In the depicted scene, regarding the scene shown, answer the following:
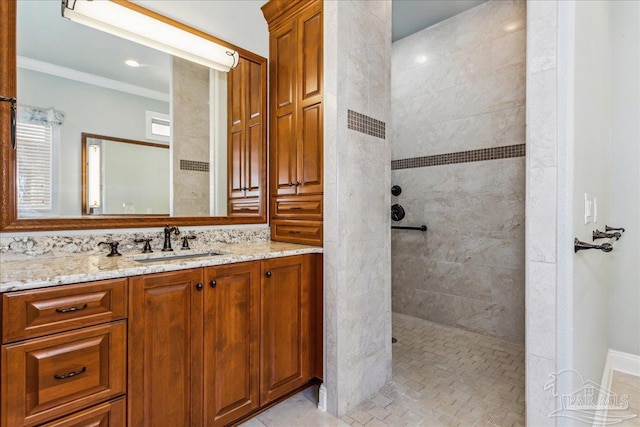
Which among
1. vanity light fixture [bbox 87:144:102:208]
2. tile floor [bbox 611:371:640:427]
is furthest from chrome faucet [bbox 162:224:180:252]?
tile floor [bbox 611:371:640:427]

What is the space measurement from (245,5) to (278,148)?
1073 millimetres

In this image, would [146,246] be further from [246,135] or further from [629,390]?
[629,390]

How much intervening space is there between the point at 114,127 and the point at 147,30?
2.00 ft

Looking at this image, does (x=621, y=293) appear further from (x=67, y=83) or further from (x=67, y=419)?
(x=67, y=83)

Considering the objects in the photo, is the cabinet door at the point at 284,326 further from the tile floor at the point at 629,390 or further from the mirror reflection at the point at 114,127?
the tile floor at the point at 629,390

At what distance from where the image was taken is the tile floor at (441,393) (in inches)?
66.8

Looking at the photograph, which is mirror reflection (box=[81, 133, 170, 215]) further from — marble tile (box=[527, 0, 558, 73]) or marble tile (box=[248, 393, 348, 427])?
marble tile (box=[527, 0, 558, 73])

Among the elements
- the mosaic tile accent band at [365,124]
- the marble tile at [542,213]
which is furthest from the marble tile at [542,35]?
the mosaic tile accent band at [365,124]

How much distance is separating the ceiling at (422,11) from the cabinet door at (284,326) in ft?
8.64

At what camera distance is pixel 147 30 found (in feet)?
5.87

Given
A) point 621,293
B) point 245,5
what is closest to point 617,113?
point 621,293

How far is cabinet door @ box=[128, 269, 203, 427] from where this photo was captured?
1219mm

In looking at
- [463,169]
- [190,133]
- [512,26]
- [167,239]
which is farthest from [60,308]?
[512,26]

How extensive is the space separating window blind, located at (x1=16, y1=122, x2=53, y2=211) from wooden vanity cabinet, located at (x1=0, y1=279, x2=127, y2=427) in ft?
2.28
